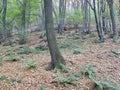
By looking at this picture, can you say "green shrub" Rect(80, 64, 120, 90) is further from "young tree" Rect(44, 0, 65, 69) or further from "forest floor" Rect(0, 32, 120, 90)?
"young tree" Rect(44, 0, 65, 69)

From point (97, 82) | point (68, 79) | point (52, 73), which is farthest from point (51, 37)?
point (97, 82)

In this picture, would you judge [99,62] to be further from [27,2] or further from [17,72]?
[27,2]

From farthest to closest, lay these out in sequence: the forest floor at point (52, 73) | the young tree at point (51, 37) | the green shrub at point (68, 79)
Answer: the young tree at point (51, 37) → the green shrub at point (68, 79) → the forest floor at point (52, 73)

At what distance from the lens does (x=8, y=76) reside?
687 centimetres

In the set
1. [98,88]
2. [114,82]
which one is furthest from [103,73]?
[98,88]

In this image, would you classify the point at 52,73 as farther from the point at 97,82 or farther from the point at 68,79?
the point at 97,82

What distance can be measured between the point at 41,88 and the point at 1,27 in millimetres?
11401

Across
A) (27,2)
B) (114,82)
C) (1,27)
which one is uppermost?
(27,2)

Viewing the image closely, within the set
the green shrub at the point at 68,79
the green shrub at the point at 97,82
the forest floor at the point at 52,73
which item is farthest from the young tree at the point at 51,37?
the green shrub at the point at 97,82

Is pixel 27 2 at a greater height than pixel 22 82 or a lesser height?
greater

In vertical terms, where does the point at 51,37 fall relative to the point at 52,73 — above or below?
above

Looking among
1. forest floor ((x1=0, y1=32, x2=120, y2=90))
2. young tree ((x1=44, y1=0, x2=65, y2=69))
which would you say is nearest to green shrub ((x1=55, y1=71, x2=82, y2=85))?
forest floor ((x1=0, y1=32, x2=120, y2=90))

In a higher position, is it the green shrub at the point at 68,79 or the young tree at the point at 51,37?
the young tree at the point at 51,37

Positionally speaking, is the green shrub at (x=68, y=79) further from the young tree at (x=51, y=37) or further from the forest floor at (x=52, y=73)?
the young tree at (x=51, y=37)
